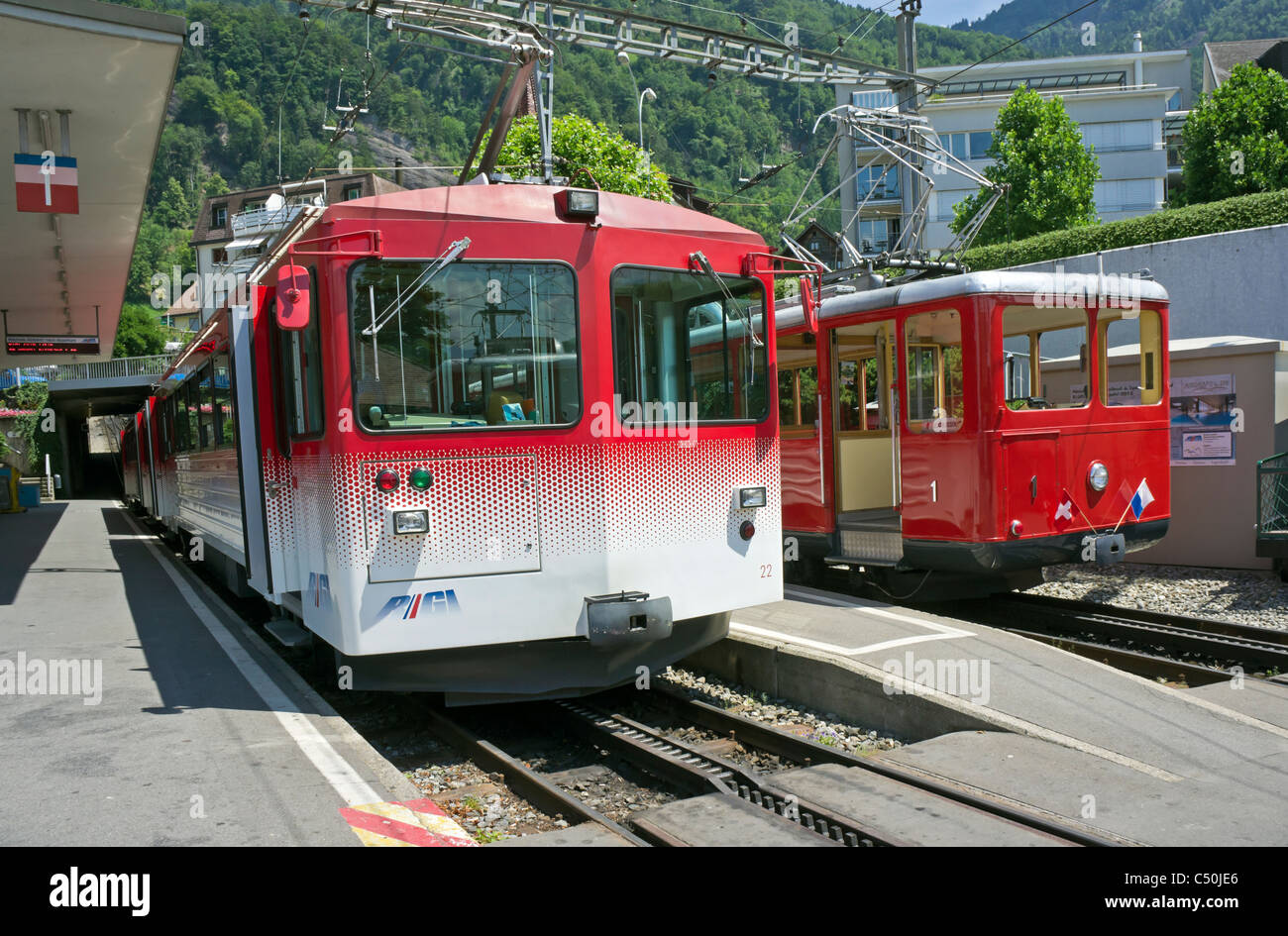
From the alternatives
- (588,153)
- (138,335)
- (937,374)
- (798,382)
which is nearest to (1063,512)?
(937,374)

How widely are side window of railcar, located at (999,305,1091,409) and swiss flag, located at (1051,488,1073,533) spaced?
31.1 inches

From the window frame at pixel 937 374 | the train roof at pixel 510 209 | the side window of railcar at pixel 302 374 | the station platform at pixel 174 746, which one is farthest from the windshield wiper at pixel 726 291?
the station platform at pixel 174 746

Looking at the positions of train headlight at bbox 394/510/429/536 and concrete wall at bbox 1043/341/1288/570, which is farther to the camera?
concrete wall at bbox 1043/341/1288/570

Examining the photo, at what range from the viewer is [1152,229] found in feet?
58.7

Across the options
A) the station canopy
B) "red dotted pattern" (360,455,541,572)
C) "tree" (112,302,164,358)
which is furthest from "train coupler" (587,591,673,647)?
"tree" (112,302,164,358)

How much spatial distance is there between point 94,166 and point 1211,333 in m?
15.5

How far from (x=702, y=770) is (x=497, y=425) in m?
2.18

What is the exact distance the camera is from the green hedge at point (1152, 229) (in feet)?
54.0

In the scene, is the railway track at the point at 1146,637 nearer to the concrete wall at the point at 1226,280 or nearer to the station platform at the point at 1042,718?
the station platform at the point at 1042,718

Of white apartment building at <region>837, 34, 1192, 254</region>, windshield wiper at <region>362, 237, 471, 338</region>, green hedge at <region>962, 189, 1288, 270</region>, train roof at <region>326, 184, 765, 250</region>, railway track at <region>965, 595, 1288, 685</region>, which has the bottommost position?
railway track at <region>965, 595, 1288, 685</region>

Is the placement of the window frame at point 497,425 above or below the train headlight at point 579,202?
below

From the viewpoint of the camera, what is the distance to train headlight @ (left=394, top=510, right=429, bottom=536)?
222 inches

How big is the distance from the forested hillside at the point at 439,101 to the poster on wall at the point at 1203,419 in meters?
8.50

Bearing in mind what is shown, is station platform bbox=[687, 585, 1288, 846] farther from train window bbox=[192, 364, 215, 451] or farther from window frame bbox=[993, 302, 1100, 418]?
train window bbox=[192, 364, 215, 451]
